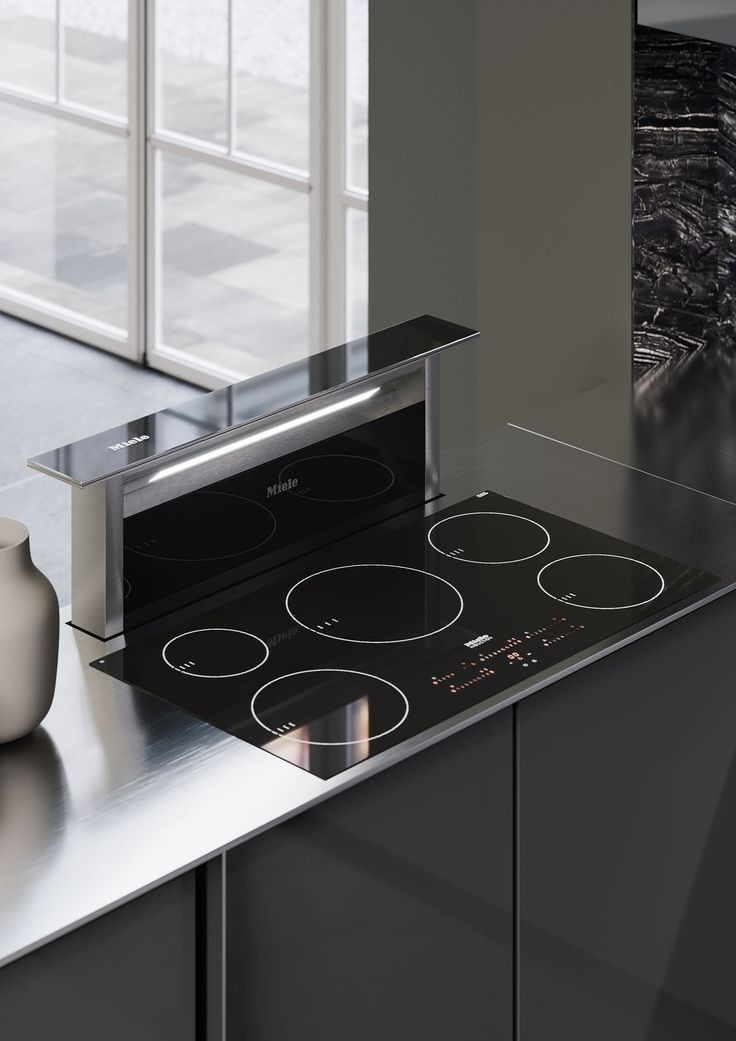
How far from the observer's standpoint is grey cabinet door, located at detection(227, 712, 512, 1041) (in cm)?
159

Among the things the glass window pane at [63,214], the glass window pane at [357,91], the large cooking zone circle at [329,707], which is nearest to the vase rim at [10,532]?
the large cooking zone circle at [329,707]

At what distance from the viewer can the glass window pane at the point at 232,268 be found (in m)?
5.91

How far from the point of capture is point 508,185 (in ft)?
9.09

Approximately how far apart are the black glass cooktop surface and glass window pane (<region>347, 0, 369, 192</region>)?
11.4 feet

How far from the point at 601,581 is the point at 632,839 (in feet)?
1.08

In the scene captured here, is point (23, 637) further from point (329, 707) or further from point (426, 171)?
point (426, 171)

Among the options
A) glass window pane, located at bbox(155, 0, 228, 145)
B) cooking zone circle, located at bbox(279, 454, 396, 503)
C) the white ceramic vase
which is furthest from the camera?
glass window pane, located at bbox(155, 0, 228, 145)

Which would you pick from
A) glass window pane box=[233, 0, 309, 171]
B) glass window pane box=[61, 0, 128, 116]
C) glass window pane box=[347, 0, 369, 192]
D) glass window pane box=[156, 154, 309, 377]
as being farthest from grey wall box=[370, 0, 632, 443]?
glass window pane box=[61, 0, 128, 116]

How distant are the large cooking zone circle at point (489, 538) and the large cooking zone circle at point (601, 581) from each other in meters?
0.05

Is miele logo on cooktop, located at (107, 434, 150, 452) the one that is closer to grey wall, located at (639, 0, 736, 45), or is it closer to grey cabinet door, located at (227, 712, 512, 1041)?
grey cabinet door, located at (227, 712, 512, 1041)

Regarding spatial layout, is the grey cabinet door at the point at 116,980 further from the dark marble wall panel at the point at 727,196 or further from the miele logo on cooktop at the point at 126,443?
the dark marble wall panel at the point at 727,196

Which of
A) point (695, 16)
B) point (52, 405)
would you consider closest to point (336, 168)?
point (52, 405)

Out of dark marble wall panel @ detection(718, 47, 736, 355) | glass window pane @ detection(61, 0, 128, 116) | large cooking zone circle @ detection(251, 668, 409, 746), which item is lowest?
large cooking zone circle @ detection(251, 668, 409, 746)

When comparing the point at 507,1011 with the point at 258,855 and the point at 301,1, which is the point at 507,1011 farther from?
the point at 301,1
